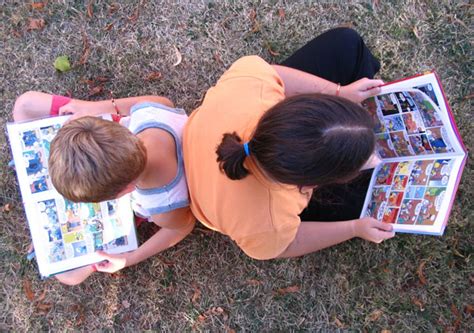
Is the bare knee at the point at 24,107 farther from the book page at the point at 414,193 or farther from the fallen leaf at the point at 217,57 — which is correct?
the book page at the point at 414,193

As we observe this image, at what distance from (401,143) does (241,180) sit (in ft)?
3.68

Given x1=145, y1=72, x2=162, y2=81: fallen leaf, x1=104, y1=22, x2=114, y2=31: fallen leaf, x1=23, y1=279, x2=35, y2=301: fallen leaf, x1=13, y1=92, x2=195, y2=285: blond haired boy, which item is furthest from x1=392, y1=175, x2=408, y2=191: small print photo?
x1=23, y1=279, x2=35, y2=301: fallen leaf

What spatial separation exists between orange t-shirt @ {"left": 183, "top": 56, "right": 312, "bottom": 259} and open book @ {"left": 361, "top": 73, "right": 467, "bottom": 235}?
0.67m

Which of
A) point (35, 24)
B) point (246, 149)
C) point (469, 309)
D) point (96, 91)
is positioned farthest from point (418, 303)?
point (35, 24)

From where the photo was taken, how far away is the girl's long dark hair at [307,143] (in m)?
1.21

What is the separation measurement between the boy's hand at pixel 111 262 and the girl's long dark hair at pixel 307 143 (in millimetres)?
1319

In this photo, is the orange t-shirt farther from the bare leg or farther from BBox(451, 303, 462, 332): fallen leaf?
BBox(451, 303, 462, 332): fallen leaf

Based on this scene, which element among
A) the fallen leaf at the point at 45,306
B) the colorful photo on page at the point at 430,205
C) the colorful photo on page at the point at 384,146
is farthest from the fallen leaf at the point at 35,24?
the colorful photo on page at the point at 430,205

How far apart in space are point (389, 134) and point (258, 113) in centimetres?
97

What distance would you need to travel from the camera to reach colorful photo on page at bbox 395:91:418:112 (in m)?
1.94

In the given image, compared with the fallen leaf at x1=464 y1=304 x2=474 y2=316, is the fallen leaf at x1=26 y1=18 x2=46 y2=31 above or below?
above

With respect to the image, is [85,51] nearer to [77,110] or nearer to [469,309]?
[77,110]

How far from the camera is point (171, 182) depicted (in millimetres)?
1731

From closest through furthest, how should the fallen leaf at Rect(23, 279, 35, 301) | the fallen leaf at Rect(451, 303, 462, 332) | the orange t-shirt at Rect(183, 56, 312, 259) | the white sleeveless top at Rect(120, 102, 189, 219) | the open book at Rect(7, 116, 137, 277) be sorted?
1. the orange t-shirt at Rect(183, 56, 312, 259)
2. the white sleeveless top at Rect(120, 102, 189, 219)
3. the open book at Rect(7, 116, 137, 277)
4. the fallen leaf at Rect(451, 303, 462, 332)
5. the fallen leaf at Rect(23, 279, 35, 301)
